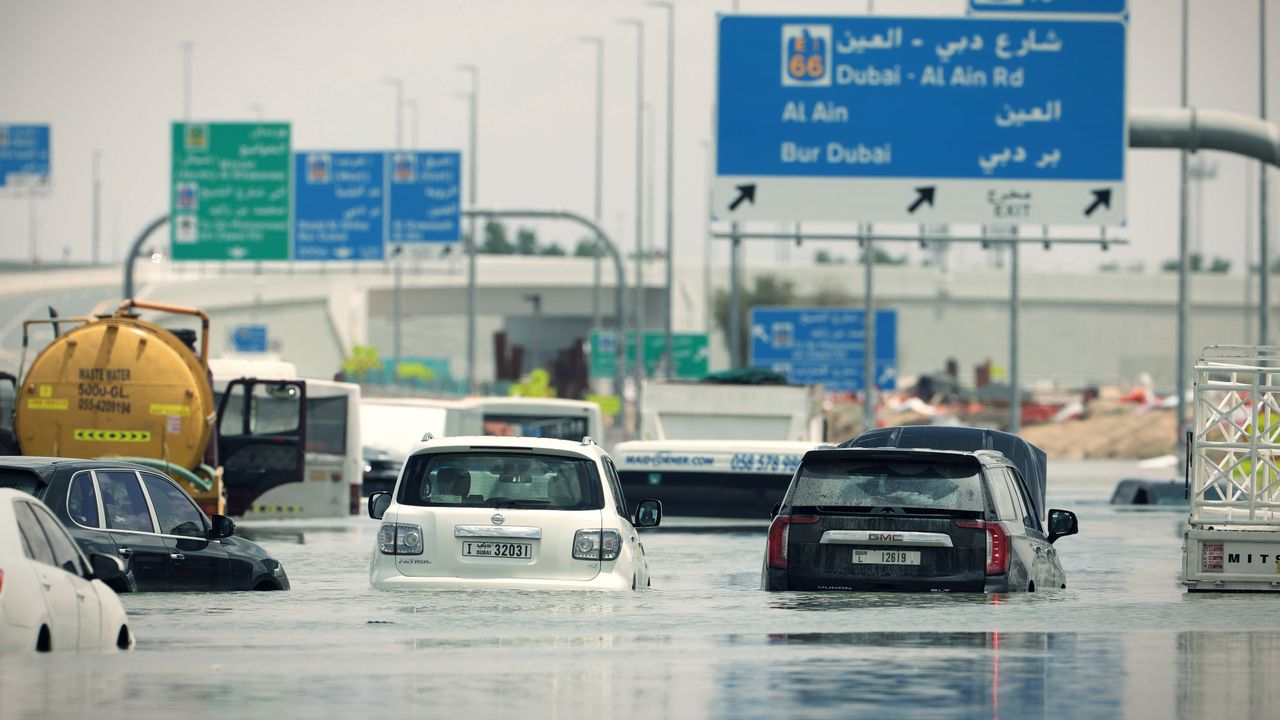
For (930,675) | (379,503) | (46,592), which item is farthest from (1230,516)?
(46,592)

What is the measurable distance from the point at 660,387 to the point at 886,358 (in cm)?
2850

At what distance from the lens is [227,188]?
53.5 metres

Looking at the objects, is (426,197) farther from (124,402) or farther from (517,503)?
(517,503)

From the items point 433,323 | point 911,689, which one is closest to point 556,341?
point 433,323

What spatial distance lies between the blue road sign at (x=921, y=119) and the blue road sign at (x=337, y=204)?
25.8 metres

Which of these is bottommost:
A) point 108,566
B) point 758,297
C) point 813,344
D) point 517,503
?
point 108,566

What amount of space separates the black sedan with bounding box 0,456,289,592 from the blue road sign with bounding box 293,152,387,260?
4198 centimetres

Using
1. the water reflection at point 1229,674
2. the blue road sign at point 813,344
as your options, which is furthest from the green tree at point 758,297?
the water reflection at point 1229,674

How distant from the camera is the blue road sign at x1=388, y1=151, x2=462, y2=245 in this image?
59.5m

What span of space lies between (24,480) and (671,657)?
446 cm

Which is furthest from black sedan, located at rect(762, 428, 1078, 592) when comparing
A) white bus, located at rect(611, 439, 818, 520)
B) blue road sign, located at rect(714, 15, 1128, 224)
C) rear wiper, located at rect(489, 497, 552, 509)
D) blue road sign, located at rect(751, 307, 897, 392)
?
blue road sign, located at rect(751, 307, 897, 392)

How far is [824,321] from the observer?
60.2 meters

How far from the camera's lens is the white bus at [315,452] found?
97.1 ft

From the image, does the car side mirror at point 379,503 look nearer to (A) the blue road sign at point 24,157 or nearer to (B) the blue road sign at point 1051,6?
(B) the blue road sign at point 1051,6
